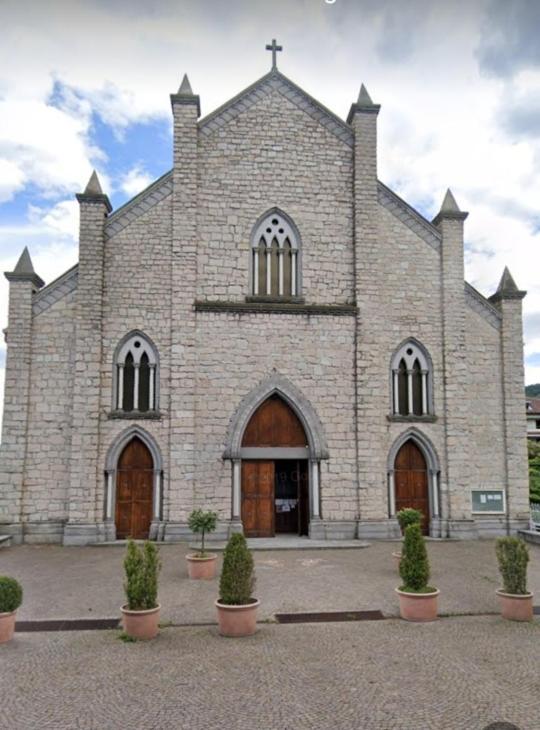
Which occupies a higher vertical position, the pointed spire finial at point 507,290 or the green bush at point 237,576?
the pointed spire finial at point 507,290

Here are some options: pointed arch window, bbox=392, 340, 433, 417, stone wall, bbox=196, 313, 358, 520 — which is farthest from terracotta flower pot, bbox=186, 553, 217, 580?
pointed arch window, bbox=392, 340, 433, 417

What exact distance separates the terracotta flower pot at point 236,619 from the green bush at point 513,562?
4.14 meters

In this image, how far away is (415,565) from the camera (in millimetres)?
10023

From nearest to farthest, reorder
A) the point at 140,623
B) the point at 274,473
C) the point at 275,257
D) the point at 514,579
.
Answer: the point at 140,623, the point at 514,579, the point at 274,473, the point at 275,257

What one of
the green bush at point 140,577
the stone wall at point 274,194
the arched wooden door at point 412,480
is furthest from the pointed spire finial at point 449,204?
the green bush at point 140,577

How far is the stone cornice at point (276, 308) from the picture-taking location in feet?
62.3

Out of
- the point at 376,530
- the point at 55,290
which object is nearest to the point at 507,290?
the point at 376,530

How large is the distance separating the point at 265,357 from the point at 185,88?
9146mm

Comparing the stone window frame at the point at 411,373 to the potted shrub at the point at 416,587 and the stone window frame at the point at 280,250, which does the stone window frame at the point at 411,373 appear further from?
the potted shrub at the point at 416,587

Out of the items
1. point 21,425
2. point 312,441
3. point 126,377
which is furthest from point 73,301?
point 312,441

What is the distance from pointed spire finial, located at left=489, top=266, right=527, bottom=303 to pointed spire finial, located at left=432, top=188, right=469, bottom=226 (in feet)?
8.15

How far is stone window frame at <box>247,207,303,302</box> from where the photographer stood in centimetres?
1961

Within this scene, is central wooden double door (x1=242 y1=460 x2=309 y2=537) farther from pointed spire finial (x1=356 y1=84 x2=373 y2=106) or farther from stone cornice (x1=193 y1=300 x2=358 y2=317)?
pointed spire finial (x1=356 y1=84 x2=373 y2=106)

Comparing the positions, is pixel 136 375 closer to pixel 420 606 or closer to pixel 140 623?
pixel 140 623
